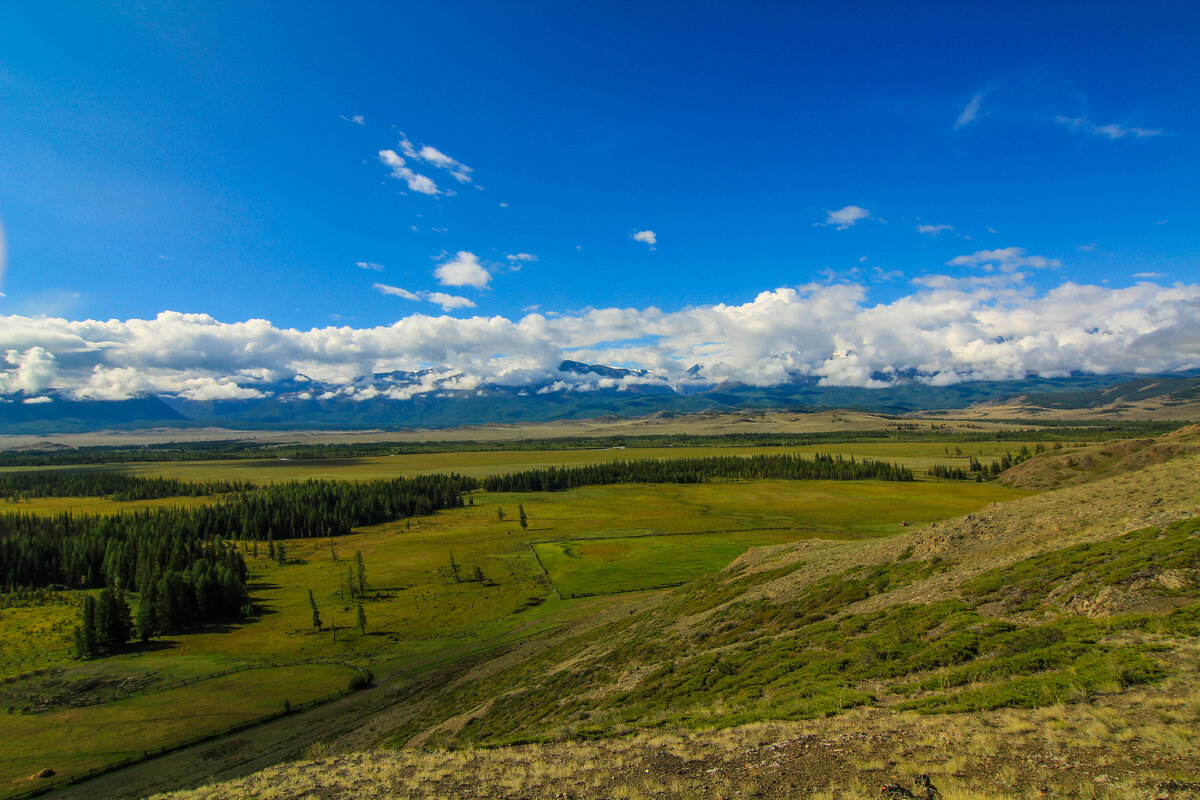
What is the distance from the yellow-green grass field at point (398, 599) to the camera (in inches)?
1999

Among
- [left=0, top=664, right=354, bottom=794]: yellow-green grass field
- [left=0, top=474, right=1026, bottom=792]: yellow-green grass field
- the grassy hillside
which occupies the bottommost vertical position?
[left=0, top=474, right=1026, bottom=792]: yellow-green grass field

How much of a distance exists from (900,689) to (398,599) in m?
80.3

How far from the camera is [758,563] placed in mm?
55812

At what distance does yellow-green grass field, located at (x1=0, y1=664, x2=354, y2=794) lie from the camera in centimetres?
4331

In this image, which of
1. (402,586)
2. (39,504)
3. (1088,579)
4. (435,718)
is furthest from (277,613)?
(39,504)

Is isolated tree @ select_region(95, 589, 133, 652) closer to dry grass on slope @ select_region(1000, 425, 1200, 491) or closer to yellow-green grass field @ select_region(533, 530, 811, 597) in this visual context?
yellow-green grass field @ select_region(533, 530, 811, 597)

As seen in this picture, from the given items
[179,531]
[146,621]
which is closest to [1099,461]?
[146,621]

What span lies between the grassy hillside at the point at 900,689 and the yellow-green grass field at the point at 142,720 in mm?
18132

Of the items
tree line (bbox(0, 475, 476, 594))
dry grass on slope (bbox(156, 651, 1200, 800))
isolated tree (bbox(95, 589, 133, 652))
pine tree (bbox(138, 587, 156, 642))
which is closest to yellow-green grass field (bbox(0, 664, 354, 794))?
isolated tree (bbox(95, 589, 133, 652))

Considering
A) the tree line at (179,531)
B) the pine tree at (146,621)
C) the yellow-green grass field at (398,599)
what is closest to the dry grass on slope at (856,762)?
the yellow-green grass field at (398,599)

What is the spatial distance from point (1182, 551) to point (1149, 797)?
17936mm

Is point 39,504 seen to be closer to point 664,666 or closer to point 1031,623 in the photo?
point 664,666

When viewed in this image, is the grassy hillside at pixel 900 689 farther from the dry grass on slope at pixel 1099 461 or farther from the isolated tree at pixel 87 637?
the dry grass on slope at pixel 1099 461

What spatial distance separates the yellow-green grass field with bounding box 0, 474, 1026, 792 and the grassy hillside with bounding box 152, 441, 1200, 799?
924 inches
